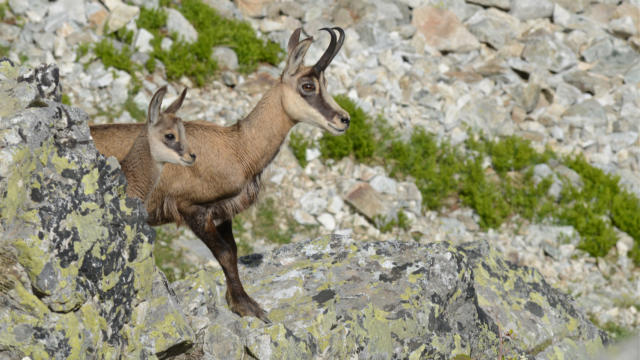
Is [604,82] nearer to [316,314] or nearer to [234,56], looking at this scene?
[234,56]

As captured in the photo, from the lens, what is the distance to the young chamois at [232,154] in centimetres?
727

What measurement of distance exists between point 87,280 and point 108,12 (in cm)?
1154

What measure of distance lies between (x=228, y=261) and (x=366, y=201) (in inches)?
270

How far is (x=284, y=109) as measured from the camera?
7.81 m

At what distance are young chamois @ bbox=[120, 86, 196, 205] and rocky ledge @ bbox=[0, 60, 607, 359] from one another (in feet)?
2.54

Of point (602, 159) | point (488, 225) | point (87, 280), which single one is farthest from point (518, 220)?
point (87, 280)

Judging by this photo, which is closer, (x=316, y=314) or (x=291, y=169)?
(x=316, y=314)

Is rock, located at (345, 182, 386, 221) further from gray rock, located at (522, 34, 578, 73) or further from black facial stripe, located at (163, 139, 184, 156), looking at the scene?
black facial stripe, located at (163, 139, 184, 156)

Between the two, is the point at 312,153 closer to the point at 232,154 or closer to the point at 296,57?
the point at 296,57

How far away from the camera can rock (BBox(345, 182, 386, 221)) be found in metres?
13.8

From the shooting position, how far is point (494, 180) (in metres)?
15.3

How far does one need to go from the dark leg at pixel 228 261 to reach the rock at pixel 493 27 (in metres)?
13.5

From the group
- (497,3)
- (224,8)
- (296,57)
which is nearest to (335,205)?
(224,8)

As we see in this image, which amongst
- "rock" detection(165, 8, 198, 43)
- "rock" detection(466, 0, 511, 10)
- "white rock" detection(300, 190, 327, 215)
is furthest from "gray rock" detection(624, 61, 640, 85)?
"rock" detection(165, 8, 198, 43)
